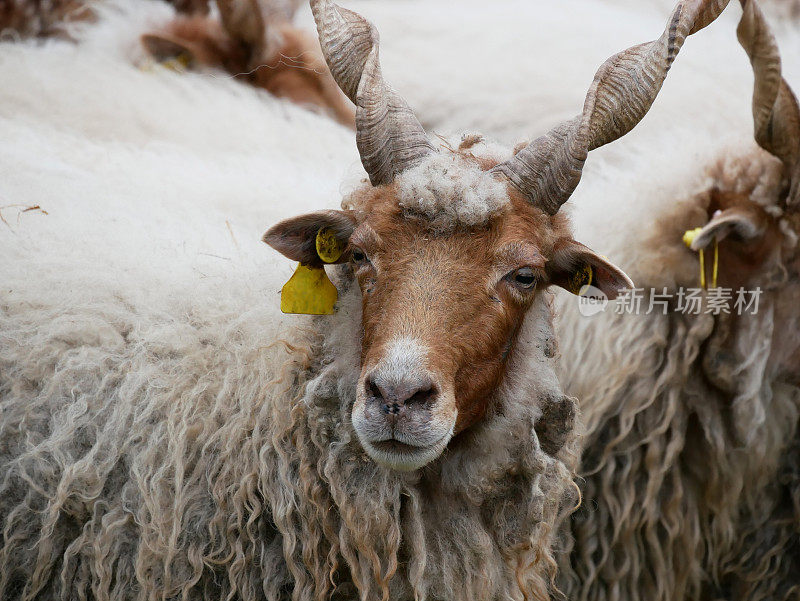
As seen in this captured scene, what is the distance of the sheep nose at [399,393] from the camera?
6.89 feet

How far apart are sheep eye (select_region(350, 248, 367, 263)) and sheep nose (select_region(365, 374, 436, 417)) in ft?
1.50

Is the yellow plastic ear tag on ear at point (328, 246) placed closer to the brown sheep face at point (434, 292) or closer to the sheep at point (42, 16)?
the brown sheep face at point (434, 292)

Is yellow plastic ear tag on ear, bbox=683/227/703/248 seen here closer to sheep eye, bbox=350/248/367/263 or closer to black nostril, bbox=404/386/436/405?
sheep eye, bbox=350/248/367/263

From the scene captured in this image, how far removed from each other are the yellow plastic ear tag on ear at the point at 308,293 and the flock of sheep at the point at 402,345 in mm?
28

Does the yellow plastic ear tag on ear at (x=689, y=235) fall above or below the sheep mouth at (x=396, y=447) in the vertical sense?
below

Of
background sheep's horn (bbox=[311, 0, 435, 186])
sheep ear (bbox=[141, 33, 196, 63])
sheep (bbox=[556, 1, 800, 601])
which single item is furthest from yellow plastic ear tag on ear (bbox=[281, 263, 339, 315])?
sheep ear (bbox=[141, 33, 196, 63])

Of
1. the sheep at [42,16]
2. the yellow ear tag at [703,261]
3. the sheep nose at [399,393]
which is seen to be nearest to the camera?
the sheep nose at [399,393]

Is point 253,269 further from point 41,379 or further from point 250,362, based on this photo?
point 41,379

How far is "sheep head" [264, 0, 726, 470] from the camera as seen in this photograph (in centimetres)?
218

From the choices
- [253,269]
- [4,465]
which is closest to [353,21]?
[253,269]

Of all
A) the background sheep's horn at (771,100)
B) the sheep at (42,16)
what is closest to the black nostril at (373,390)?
the background sheep's horn at (771,100)

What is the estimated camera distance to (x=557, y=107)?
17.6 ft

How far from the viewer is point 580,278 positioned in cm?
266

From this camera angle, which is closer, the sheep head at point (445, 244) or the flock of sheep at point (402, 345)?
the sheep head at point (445, 244)
